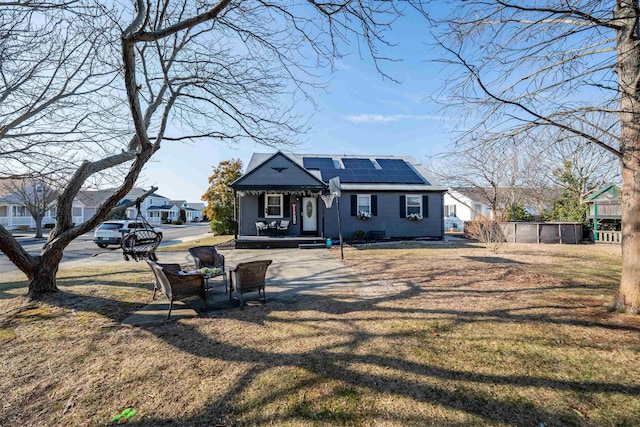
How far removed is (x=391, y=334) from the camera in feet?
13.0

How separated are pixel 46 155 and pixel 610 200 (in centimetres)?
2448

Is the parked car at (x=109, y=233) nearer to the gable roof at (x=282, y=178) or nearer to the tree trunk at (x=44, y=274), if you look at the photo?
the gable roof at (x=282, y=178)

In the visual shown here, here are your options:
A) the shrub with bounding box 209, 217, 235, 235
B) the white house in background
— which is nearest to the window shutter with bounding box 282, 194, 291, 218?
the shrub with bounding box 209, 217, 235, 235

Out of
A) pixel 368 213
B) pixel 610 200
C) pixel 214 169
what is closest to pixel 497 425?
pixel 368 213

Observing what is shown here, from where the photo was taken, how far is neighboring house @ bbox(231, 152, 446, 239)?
1497 centimetres

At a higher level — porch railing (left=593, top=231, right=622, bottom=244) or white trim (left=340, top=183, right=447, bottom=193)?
white trim (left=340, top=183, right=447, bottom=193)

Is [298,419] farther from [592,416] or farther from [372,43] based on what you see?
[372,43]

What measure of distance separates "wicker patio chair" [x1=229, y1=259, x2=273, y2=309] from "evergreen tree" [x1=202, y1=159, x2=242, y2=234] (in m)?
17.8

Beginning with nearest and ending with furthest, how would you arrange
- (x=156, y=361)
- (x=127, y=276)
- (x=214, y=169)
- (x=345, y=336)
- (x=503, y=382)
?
(x=503, y=382) < (x=156, y=361) < (x=345, y=336) < (x=127, y=276) < (x=214, y=169)

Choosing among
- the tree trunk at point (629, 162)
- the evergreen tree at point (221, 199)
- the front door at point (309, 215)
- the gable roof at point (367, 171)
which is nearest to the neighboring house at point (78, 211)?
the evergreen tree at point (221, 199)

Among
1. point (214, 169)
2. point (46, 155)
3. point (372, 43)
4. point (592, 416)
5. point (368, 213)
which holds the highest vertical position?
point (214, 169)

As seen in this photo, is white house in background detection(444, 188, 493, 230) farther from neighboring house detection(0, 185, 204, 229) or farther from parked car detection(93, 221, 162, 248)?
neighboring house detection(0, 185, 204, 229)

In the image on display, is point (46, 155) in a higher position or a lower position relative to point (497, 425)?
higher

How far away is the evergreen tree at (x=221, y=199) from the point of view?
75.2 ft
